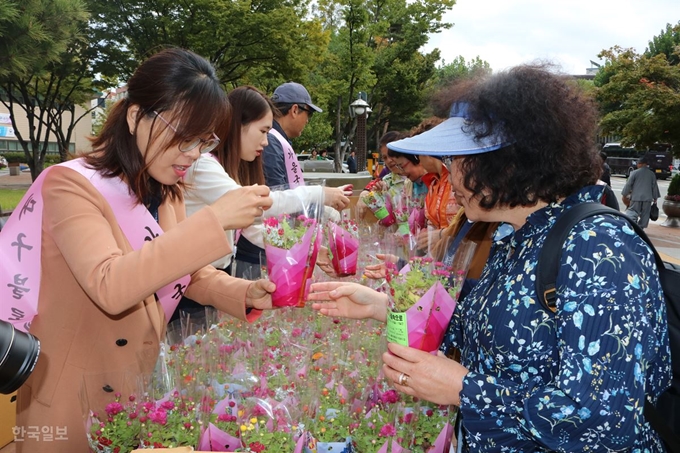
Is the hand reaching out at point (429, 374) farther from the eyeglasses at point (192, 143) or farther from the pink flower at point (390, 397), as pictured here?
the eyeglasses at point (192, 143)

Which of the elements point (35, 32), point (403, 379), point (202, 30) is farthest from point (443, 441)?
point (202, 30)

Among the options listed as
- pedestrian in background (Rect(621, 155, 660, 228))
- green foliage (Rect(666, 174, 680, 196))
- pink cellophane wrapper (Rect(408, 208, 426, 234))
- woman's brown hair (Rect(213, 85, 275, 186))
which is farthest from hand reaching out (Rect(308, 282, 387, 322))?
green foliage (Rect(666, 174, 680, 196))

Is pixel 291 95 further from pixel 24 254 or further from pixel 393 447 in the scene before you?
pixel 393 447

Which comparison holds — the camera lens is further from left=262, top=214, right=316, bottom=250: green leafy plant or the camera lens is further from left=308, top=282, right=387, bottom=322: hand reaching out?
left=308, top=282, right=387, bottom=322: hand reaching out

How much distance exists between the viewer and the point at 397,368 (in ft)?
5.03

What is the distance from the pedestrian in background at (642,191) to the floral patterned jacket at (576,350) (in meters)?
14.4

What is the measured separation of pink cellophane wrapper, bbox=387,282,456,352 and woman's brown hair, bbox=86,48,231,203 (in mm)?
924

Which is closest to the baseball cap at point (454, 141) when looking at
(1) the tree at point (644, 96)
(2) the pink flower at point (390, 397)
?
(2) the pink flower at point (390, 397)

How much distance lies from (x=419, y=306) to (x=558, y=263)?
404 millimetres

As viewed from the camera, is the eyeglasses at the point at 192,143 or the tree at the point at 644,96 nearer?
the eyeglasses at the point at 192,143

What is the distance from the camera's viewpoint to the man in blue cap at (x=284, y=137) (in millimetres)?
3893

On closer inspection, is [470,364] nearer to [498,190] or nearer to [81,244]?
[498,190]

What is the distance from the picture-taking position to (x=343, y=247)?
9.43ft

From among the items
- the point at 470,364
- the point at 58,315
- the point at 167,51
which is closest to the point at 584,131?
the point at 470,364
